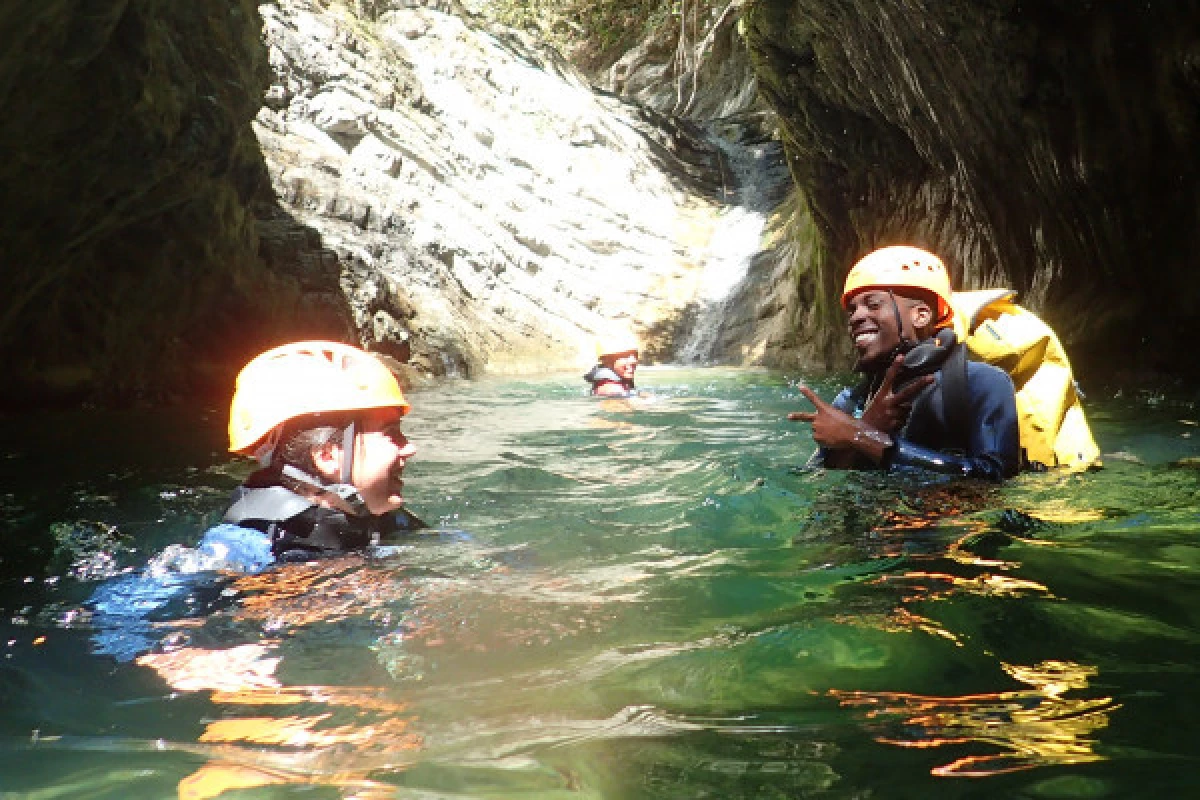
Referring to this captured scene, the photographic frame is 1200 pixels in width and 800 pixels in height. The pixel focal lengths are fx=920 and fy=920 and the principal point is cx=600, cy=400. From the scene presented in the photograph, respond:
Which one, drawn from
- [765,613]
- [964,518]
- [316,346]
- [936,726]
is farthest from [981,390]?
[316,346]

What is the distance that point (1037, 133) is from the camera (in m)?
8.70

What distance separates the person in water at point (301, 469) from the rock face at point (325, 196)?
289 centimetres

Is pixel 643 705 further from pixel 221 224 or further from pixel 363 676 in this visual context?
pixel 221 224

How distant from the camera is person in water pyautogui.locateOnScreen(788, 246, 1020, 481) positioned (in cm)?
395

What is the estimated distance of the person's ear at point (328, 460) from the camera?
3.33 meters

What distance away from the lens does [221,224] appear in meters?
9.79

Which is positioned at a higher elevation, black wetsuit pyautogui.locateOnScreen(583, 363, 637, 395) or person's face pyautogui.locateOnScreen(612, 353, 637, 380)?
person's face pyautogui.locateOnScreen(612, 353, 637, 380)

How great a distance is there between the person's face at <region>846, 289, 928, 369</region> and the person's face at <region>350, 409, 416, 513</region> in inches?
83.8

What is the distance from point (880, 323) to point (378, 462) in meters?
2.32

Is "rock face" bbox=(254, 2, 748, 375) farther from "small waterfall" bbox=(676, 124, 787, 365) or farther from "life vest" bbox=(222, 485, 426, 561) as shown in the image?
"life vest" bbox=(222, 485, 426, 561)

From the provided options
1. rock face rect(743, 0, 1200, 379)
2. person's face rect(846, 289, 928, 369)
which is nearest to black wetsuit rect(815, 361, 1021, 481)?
person's face rect(846, 289, 928, 369)

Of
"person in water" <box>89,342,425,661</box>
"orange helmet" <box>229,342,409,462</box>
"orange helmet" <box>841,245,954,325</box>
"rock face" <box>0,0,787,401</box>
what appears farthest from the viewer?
"rock face" <box>0,0,787,401</box>

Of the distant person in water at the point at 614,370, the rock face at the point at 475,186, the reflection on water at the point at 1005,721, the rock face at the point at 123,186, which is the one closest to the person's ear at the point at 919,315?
the reflection on water at the point at 1005,721

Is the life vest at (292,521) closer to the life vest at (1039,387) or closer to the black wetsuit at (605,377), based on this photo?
the life vest at (1039,387)
